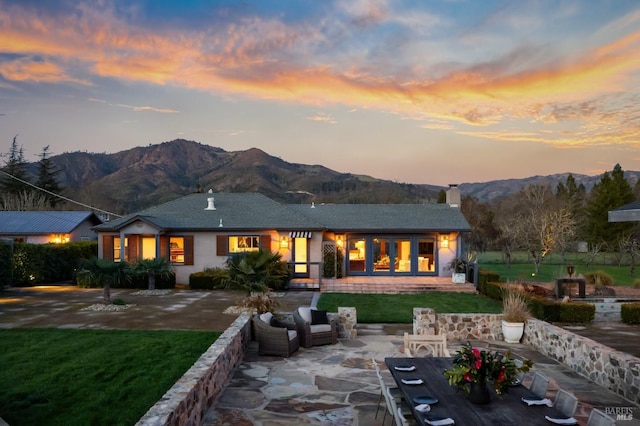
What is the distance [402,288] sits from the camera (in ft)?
66.2

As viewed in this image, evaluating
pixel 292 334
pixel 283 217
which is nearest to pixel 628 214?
pixel 292 334

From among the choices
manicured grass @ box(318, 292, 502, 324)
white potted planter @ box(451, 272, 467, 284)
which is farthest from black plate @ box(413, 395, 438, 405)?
white potted planter @ box(451, 272, 467, 284)

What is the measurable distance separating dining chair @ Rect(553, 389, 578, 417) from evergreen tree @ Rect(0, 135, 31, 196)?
51.4 meters

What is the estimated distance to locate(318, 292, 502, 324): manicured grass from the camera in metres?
14.4

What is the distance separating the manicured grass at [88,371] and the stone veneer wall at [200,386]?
95cm

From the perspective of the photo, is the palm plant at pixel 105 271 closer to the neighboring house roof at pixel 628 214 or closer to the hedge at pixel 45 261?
the hedge at pixel 45 261

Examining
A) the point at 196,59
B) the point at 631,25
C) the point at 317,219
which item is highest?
the point at 196,59

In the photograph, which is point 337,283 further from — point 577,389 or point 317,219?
point 577,389

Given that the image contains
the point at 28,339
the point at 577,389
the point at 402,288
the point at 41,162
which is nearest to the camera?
the point at 577,389

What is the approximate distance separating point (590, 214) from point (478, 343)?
114 feet

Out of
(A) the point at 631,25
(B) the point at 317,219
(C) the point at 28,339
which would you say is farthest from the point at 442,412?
(B) the point at 317,219

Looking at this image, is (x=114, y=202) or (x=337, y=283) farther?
(x=114, y=202)

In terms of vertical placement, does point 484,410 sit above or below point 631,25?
below

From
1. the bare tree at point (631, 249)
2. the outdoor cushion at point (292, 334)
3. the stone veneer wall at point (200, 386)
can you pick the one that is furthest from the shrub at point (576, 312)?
the bare tree at point (631, 249)
